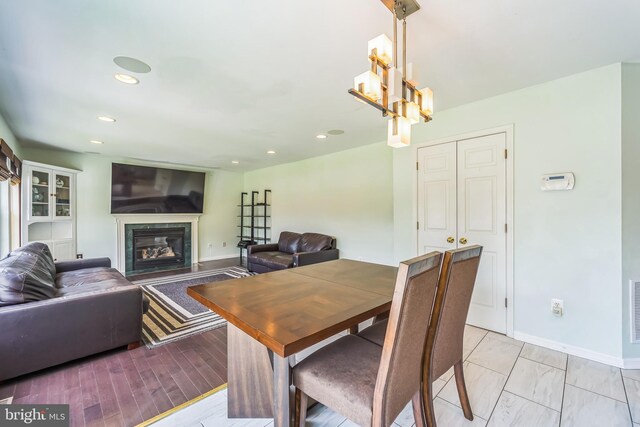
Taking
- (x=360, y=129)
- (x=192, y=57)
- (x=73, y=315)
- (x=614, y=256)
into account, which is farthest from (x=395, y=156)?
(x=73, y=315)

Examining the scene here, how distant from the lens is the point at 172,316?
318cm

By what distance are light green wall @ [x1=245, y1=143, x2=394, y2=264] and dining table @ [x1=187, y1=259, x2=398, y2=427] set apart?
2345 millimetres

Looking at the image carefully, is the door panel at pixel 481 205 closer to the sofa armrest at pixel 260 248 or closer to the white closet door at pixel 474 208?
the white closet door at pixel 474 208

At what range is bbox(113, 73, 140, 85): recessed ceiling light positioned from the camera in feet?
7.15

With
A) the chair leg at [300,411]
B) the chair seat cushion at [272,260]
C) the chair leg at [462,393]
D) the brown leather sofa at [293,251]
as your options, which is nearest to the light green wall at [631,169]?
the chair leg at [462,393]

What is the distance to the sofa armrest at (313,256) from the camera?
4254mm

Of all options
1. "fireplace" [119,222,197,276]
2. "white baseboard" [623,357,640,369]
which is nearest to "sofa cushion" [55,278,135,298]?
"fireplace" [119,222,197,276]

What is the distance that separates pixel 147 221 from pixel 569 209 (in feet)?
22.4

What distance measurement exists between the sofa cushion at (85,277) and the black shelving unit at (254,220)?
3125 millimetres

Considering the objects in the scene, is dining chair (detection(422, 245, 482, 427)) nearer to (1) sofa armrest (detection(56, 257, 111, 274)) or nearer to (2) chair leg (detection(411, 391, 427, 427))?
(2) chair leg (detection(411, 391, 427, 427))

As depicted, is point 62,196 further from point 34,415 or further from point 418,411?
point 418,411

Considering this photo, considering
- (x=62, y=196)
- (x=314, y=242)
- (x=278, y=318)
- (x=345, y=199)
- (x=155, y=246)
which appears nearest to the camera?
(x=278, y=318)

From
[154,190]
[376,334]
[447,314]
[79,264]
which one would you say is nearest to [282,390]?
[376,334]

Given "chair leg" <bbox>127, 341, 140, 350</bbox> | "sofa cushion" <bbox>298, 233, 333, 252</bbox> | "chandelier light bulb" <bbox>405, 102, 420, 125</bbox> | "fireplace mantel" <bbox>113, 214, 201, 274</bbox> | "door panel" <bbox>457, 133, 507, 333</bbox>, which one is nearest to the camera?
"chandelier light bulb" <bbox>405, 102, 420, 125</bbox>
